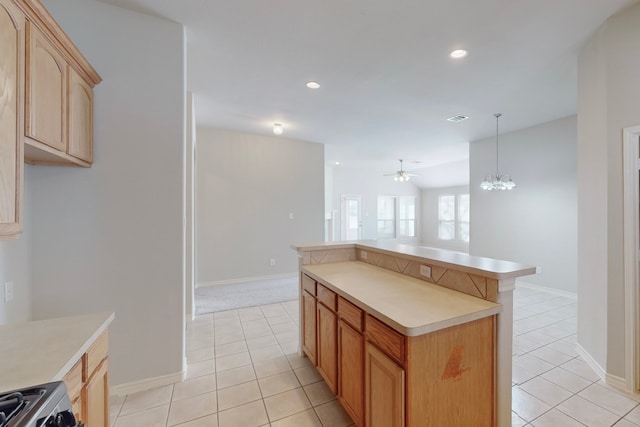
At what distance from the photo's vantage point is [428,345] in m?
1.24

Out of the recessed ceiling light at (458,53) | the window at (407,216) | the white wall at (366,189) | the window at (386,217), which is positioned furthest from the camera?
the window at (407,216)

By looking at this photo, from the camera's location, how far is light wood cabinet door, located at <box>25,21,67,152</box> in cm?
125

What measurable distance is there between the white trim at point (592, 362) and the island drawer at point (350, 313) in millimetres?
2308

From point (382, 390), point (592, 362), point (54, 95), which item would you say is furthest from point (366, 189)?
point (54, 95)

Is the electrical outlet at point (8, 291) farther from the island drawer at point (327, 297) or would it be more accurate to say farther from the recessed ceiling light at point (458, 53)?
the recessed ceiling light at point (458, 53)

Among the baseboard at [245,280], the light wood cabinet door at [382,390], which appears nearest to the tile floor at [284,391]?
the light wood cabinet door at [382,390]

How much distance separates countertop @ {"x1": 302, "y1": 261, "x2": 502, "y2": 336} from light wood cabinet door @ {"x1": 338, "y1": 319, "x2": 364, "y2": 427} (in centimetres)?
24

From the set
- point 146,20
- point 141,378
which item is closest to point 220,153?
point 146,20

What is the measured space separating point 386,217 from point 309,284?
27.8 ft

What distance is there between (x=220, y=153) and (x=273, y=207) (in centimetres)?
147

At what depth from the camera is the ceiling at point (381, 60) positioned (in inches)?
79.2

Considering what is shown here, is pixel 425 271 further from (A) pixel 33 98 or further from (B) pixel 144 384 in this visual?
(A) pixel 33 98

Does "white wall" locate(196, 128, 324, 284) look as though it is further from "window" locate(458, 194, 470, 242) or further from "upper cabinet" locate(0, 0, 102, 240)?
"window" locate(458, 194, 470, 242)

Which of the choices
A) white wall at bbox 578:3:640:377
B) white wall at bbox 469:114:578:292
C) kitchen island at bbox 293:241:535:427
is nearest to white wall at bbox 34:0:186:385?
kitchen island at bbox 293:241:535:427
